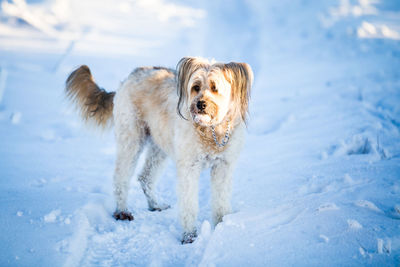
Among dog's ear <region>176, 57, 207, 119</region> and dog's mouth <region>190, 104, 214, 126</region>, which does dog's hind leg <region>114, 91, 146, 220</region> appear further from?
dog's mouth <region>190, 104, 214, 126</region>

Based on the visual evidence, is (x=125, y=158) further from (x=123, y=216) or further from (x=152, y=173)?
(x=123, y=216)

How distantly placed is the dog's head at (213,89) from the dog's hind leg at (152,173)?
1307mm

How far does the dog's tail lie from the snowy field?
1.12 ft

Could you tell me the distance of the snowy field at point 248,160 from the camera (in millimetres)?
2605

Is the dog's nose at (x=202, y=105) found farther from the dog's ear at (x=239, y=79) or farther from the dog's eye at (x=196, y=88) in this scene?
the dog's ear at (x=239, y=79)

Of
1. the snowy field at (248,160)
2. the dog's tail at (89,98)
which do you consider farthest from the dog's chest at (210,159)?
the dog's tail at (89,98)

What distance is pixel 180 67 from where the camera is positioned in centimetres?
333

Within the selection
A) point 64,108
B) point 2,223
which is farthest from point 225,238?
point 64,108

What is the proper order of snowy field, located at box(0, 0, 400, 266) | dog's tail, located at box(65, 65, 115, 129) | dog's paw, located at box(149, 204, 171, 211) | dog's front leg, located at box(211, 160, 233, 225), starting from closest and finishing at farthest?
snowy field, located at box(0, 0, 400, 266) → dog's front leg, located at box(211, 160, 233, 225) → dog's paw, located at box(149, 204, 171, 211) → dog's tail, located at box(65, 65, 115, 129)

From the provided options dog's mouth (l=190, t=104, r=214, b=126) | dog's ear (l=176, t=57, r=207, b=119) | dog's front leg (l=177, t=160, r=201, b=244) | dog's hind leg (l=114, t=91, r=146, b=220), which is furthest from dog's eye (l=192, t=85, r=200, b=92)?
dog's hind leg (l=114, t=91, r=146, b=220)

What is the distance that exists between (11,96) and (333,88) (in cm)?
929

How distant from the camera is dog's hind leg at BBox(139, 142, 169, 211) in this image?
4.12 m

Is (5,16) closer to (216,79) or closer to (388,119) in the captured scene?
(216,79)

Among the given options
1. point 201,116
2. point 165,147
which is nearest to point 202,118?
point 201,116
